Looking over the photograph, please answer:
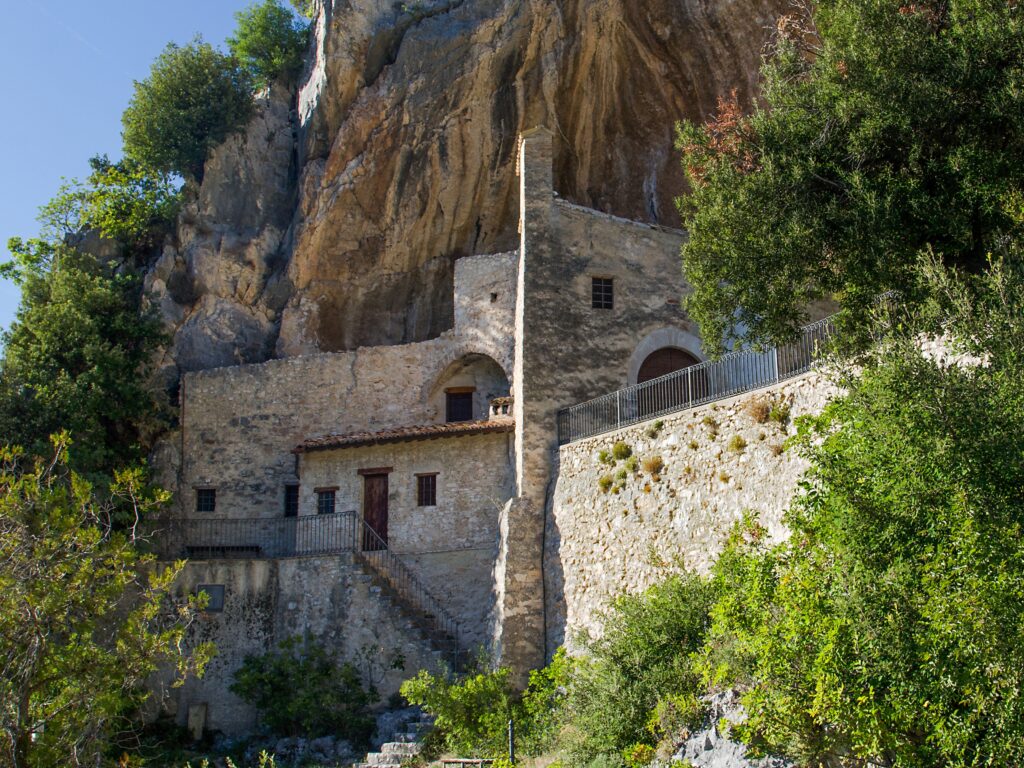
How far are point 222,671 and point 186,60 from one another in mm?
19308

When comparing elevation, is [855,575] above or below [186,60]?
below

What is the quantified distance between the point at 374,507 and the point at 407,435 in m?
2.16

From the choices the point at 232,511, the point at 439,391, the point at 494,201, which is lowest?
the point at 232,511

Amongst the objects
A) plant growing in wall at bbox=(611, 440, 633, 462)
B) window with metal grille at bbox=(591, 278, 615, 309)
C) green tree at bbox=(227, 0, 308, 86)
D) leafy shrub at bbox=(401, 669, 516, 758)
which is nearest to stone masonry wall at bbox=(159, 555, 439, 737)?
leafy shrub at bbox=(401, 669, 516, 758)

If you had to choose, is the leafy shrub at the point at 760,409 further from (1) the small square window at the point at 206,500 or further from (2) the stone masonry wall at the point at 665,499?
(1) the small square window at the point at 206,500

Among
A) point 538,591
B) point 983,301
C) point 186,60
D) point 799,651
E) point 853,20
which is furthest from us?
point 186,60

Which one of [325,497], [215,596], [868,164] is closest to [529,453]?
[325,497]

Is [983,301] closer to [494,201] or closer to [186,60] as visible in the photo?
[494,201]

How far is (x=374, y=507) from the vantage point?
24703 millimetres

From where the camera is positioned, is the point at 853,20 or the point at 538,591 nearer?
the point at 853,20

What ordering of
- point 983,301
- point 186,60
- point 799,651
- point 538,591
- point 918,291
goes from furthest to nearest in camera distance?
point 186,60 → point 538,591 → point 918,291 → point 983,301 → point 799,651

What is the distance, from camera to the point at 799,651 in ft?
36.3

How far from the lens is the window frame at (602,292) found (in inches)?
905

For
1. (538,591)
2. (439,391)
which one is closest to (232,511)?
(439,391)
